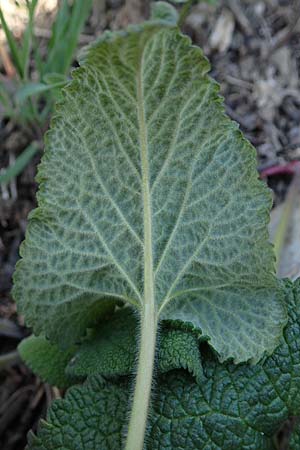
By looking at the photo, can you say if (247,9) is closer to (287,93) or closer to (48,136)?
(287,93)

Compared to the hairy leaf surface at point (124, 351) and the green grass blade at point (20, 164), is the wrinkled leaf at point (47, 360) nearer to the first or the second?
the hairy leaf surface at point (124, 351)

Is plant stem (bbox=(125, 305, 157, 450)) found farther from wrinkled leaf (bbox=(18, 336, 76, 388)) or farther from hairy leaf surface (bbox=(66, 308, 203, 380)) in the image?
wrinkled leaf (bbox=(18, 336, 76, 388))

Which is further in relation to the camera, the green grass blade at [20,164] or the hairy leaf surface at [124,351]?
the green grass blade at [20,164]

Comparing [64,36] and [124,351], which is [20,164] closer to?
[64,36]

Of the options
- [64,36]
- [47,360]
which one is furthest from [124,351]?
[64,36]

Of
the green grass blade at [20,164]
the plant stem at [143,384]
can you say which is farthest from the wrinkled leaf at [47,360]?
the green grass blade at [20,164]

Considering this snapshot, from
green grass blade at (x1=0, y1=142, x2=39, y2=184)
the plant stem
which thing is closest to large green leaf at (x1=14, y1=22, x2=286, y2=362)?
the plant stem
